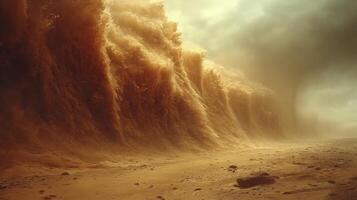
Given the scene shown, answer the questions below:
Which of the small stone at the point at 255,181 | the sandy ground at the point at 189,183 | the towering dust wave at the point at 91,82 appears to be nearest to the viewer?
the sandy ground at the point at 189,183

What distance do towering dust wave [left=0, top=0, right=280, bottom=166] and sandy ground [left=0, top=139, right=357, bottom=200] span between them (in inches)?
98.4

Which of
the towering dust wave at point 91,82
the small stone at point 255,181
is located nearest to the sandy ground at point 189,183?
the small stone at point 255,181

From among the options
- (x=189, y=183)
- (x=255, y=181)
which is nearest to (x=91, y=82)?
(x=189, y=183)

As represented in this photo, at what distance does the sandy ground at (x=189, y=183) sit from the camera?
739 cm

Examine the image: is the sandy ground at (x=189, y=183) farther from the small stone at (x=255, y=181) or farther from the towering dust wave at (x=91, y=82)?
the towering dust wave at (x=91, y=82)

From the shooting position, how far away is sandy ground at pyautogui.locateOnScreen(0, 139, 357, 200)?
739 centimetres

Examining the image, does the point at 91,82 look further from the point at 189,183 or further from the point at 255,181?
the point at 255,181

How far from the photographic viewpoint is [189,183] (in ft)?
29.6

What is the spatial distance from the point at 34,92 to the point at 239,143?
14.3 meters

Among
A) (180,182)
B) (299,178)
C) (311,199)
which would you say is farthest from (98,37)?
(311,199)

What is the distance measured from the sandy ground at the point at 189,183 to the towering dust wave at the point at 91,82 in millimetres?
2499

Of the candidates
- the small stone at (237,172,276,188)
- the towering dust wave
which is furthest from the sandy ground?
the towering dust wave

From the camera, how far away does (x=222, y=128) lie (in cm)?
2548

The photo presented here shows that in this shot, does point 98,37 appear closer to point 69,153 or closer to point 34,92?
point 34,92
